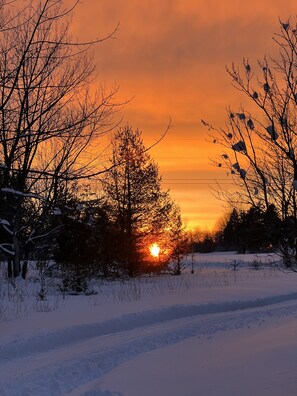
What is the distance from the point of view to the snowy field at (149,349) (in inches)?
203

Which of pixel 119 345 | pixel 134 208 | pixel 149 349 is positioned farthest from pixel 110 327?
pixel 134 208

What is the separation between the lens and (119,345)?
7.54 m

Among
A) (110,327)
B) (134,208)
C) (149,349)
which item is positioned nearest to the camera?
(149,349)

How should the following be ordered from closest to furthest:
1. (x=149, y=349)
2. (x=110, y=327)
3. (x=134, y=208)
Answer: (x=149, y=349) → (x=110, y=327) → (x=134, y=208)

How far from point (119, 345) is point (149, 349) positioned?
48 centimetres

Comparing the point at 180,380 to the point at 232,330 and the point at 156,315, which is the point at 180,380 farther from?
the point at 156,315

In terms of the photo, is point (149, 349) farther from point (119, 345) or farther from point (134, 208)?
point (134, 208)

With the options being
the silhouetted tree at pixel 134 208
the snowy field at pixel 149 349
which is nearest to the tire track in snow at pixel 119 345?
the snowy field at pixel 149 349

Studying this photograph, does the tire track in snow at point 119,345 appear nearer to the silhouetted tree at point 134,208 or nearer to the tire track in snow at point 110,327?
the tire track in snow at point 110,327

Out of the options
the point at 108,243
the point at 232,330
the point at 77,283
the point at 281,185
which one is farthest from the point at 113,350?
the point at 108,243

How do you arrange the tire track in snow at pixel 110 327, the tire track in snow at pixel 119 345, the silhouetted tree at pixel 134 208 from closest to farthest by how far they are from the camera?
the tire track in snow at pixel 119 345 → the tire track in snow at pixel 110 327 → the silhouetted tree at pixel 134 208

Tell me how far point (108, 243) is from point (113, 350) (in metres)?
23.8

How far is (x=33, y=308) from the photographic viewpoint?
12016 millimetres

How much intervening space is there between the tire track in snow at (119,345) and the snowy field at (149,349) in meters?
0.01
